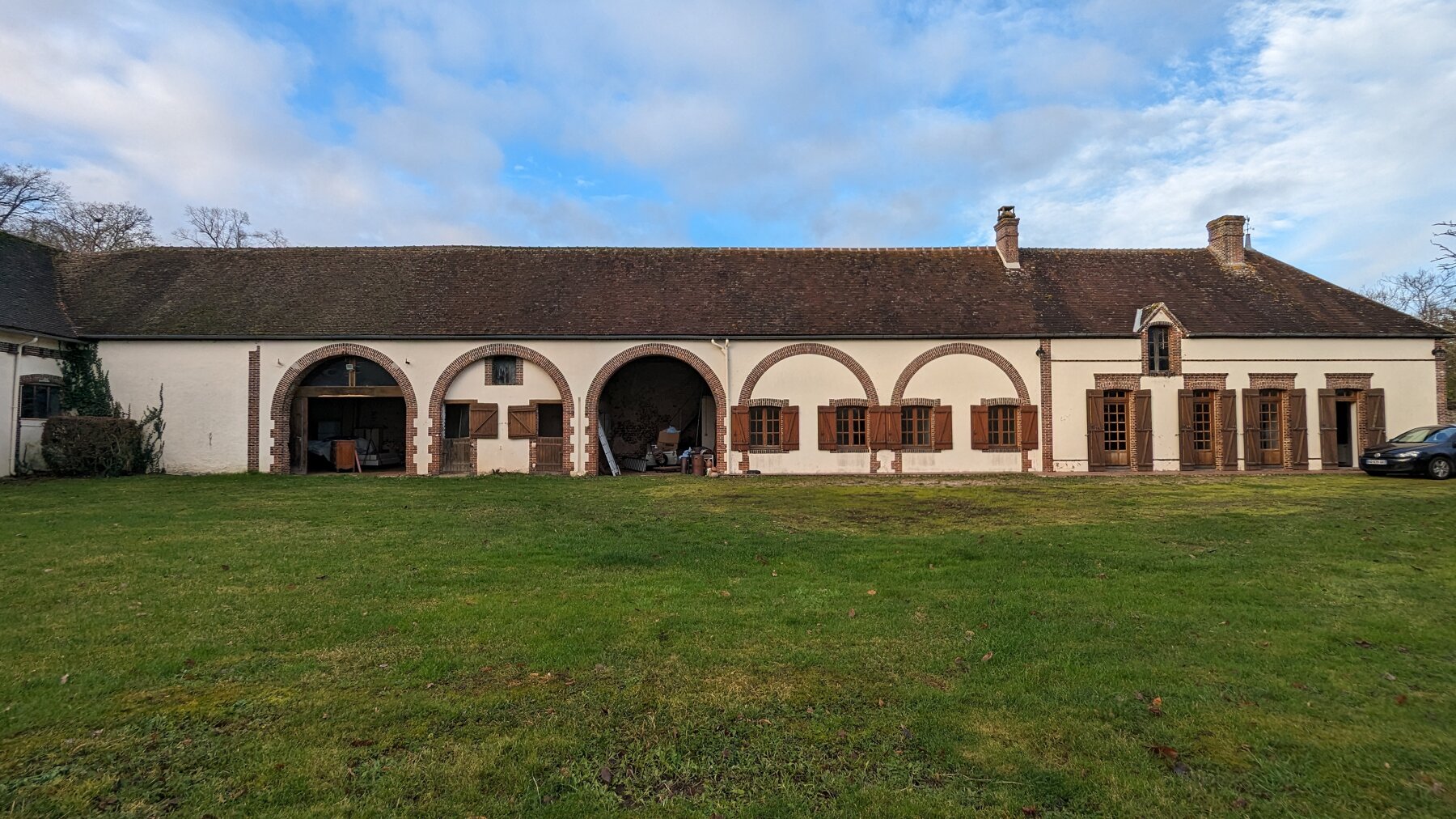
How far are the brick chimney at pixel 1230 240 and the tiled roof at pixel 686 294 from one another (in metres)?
0.37

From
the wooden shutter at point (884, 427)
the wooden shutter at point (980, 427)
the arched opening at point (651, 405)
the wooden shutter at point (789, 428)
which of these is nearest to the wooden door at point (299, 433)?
the arched opening at point (651, 405)

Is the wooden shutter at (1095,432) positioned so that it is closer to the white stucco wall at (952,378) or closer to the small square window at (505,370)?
the white stucco wall at (952,378)

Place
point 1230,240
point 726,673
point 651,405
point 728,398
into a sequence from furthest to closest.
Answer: point 651,405
point 1230,240
point 728,398
point 726,673

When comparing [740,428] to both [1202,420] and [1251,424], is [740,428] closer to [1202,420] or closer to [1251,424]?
[1202,420]

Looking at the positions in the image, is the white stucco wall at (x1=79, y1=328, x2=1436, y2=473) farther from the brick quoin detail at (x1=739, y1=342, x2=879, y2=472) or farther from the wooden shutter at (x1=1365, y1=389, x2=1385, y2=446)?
the wooden shutter at (x1=1365, y1=389, x2=1385, y2=446)

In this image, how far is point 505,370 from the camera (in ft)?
59.8

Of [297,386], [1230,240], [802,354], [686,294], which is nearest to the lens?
[297,386]

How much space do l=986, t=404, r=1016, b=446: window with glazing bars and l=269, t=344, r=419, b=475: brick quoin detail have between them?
15.0 meters

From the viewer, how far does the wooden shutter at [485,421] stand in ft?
59.3

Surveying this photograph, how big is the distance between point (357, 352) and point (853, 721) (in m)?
17.8

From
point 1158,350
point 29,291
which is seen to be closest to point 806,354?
point 1158,350

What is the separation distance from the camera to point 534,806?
9.16 ft

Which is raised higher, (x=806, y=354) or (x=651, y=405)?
(x=806, y=354)

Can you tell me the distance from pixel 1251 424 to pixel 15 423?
1173 inches
